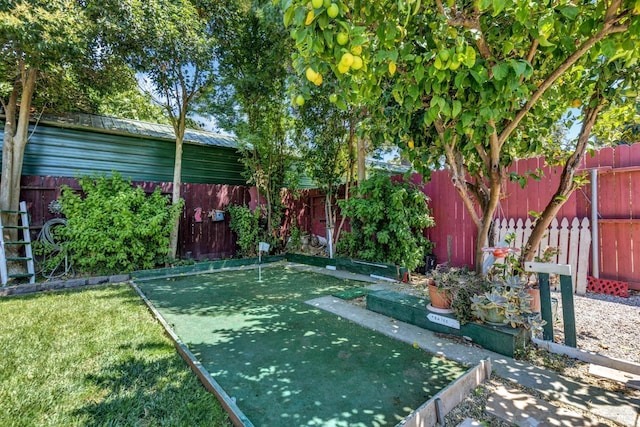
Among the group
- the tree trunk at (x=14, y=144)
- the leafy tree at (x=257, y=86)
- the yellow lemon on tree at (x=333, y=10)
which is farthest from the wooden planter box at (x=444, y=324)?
the tree trunk at (x=14, y=144)

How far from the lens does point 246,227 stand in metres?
7.68

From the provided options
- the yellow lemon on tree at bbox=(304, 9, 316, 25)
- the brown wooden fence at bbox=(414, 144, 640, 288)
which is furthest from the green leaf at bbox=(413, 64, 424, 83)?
the brown wooden fence at bbox=(414, 144, 640, 288)

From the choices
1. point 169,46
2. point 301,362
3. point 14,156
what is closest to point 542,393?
point 301,362

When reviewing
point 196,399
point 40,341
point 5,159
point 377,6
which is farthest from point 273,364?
point 5,159

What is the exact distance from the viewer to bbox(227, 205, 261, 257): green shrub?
7.66 m

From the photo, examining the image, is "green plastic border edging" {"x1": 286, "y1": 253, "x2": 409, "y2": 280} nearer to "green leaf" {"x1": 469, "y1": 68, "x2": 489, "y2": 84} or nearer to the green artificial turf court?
the green artificial turf court

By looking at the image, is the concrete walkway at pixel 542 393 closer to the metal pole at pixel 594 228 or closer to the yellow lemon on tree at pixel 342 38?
the yellow lemon on tree at pixel 342 38

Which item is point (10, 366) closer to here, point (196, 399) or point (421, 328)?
point (196, 399)

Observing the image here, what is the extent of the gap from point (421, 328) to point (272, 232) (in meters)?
5.55

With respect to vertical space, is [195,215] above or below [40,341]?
above

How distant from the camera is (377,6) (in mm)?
1817

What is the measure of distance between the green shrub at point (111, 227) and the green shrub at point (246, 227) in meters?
1.89

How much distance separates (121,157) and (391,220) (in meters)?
6.66

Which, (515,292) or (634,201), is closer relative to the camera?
(515,292)
